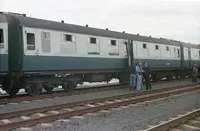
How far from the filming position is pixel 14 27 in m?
15.1

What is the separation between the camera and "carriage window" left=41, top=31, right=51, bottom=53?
16047 mm

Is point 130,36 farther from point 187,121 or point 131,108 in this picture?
point 187,121

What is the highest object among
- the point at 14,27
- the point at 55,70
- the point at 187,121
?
the point at 14,27

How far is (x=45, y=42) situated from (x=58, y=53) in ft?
Result: 3.39

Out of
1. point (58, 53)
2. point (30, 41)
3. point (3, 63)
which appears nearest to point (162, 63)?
point (58, 53)

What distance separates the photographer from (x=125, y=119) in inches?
385

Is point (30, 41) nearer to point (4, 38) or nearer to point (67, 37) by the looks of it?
point (4, 38)

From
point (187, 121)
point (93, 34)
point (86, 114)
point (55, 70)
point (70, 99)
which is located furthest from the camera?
point (93, 34)

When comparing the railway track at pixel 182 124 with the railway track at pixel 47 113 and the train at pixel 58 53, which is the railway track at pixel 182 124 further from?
the train at pixel 58 53

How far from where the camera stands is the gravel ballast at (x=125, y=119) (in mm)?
8539

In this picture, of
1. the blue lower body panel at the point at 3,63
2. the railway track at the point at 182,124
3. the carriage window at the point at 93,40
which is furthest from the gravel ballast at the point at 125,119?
the carriage window at the point at 93,40

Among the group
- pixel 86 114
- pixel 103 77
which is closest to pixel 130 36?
pixel 103 77

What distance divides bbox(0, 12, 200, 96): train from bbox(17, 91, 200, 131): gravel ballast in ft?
18.0

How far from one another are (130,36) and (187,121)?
1503cm
